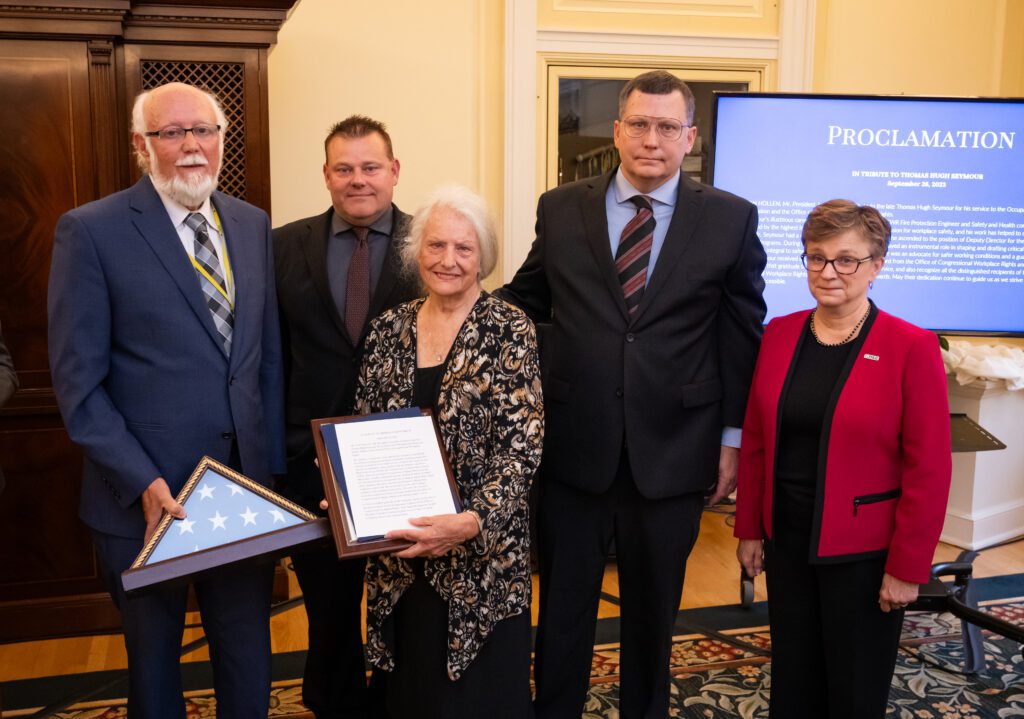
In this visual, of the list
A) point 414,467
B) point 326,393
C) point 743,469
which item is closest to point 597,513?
point 743,469

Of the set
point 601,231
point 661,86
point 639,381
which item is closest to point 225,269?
point 601,231

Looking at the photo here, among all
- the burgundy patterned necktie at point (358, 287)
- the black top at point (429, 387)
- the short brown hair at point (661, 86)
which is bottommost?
the black top at point (429, 387)

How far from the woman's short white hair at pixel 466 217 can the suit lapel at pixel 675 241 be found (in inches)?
15.9

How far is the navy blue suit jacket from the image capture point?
2029 mm

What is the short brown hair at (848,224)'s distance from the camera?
2.16 metres

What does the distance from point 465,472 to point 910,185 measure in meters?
2.67

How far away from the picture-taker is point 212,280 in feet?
7.21

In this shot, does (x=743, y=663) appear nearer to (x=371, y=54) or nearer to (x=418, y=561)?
(x=418, y=561)

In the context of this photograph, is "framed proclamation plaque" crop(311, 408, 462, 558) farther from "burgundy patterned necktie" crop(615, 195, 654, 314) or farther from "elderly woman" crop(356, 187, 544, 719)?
"burgundy patterned necktie" crop(615, 195, 654, 314)

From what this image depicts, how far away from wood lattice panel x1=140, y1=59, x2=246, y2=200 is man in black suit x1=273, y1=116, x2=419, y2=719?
102 cm

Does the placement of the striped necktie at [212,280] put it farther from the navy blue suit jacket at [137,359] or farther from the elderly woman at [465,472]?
the elderly woman at [465,472]

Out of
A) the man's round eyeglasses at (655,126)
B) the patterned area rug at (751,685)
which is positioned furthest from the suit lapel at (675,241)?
the patterned area rug at (751,685)

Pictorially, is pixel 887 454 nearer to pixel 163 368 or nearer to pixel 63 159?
pixel 163 368

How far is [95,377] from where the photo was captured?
203 centimetres
